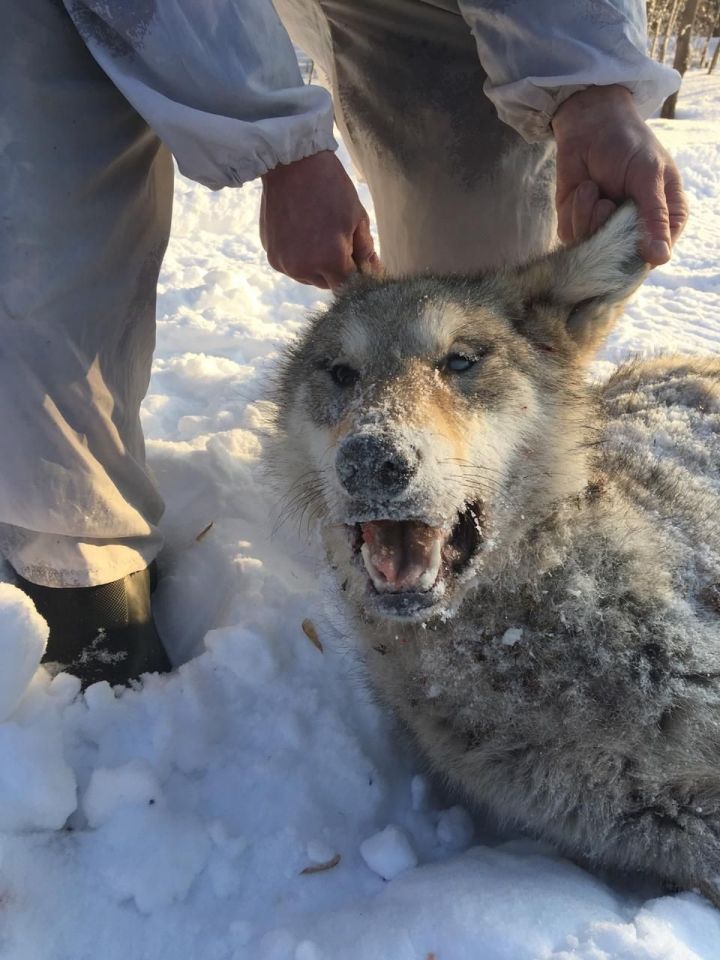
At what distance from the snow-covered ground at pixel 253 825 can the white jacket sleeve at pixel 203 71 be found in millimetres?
1324

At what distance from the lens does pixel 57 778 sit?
1847mm

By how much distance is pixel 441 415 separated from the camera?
1771 millimetres

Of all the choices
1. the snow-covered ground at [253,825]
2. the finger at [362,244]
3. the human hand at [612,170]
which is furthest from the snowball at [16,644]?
the human hand at [612,170]

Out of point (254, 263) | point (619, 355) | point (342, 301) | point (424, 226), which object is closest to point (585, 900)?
point (342, 301)

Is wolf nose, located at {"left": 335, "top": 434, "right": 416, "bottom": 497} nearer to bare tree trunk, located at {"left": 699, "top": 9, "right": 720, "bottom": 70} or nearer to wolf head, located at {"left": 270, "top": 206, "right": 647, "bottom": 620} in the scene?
wolf head, located at {"left": 270, "top": 206, "right": 647, "bottom": 620}

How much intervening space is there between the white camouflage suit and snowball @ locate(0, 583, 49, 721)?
0.30 metres

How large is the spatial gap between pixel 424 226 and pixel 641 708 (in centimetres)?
239

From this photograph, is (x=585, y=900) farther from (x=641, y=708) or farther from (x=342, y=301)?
(x=342, y=301)

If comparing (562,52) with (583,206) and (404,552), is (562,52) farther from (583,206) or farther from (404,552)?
(404,552)

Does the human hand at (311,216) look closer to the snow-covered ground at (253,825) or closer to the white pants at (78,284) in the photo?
the white pants at (78,284)

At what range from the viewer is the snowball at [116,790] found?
1.86m

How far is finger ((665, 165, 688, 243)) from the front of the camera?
7.35 feet

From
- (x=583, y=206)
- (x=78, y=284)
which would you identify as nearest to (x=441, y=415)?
(x=583, y=206)

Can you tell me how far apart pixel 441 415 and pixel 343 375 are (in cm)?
44
